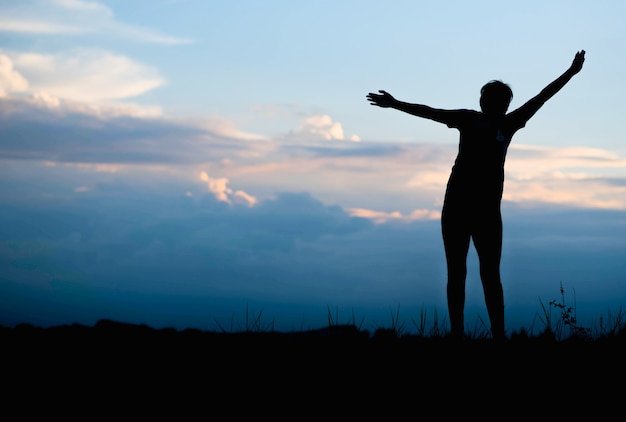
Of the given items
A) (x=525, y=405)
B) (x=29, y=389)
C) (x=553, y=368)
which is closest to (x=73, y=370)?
(x=29, y=389)

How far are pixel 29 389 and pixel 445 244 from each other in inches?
161

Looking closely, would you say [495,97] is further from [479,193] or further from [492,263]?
[492,263]

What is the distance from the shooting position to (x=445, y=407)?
4.97m

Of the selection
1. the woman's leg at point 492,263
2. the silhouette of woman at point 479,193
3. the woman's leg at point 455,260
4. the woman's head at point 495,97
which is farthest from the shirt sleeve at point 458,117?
the woman's leg at point 492,263

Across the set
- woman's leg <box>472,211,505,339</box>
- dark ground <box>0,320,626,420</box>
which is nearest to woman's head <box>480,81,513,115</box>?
woman's leg <box>472,211,505,339</box>

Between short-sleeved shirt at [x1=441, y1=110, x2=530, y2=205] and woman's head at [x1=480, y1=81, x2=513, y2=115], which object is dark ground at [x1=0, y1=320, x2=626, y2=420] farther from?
woman's head at [x1=480, y1=81, x2=513, y2=115]

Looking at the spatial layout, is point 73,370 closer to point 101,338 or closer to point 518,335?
point 101,338

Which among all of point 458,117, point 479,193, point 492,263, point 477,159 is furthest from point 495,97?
point 492,263

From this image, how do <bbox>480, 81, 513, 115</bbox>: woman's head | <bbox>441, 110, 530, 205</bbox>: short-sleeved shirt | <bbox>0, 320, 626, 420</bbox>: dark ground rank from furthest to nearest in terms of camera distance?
<bbox>480, 81, 513, 115</bbox>: woman's head < <bbox>441, 110, 530, 205</bbox>: short-sleeved shirt < <bbox>0, 320, 626, 420</bbox>: dark ground

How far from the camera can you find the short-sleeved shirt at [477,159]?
23.4ft

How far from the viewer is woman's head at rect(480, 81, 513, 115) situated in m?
7.23

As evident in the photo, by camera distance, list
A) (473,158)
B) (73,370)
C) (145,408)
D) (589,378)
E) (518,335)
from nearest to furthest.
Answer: (145,408) < (73,370) < (589,378) < (473,158) < (518,335)

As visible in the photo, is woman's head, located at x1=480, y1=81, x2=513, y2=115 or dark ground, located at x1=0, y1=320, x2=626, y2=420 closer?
dark ground, located at x1=0, y1=320, x2=626, y2=420

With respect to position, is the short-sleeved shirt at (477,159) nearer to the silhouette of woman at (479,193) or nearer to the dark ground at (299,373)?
A: the silhouette of woman at (479,193)
